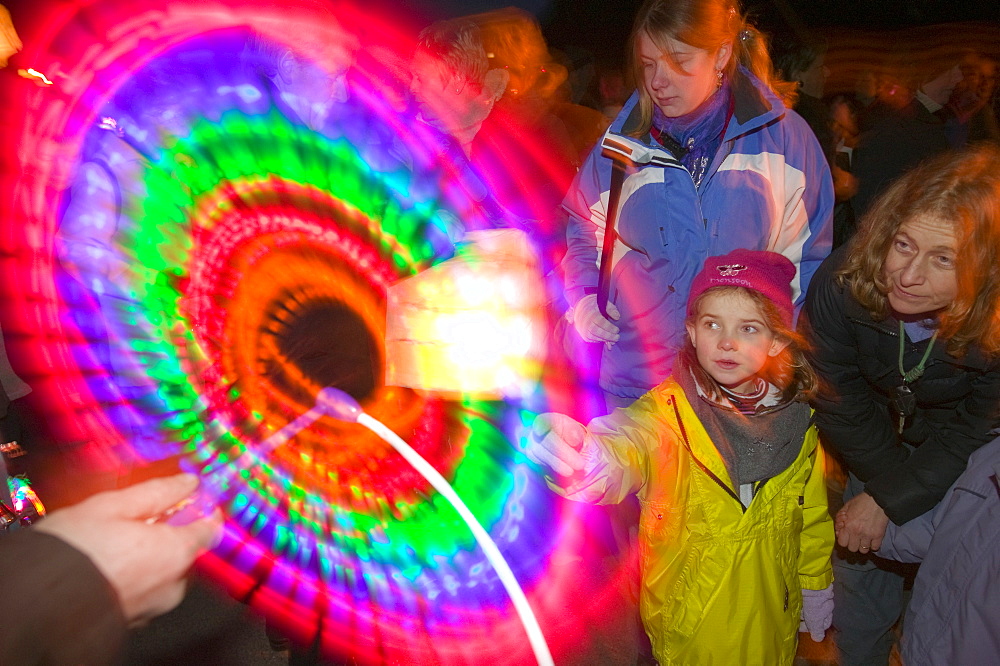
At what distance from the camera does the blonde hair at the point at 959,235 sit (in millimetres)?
1714

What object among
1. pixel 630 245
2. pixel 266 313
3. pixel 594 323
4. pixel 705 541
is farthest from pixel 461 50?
pixel 705 541

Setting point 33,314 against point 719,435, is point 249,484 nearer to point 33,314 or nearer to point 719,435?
point 33,314

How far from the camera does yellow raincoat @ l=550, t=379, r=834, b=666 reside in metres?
1.90

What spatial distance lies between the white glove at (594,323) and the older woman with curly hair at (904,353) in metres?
0.67

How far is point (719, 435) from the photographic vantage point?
194 cm

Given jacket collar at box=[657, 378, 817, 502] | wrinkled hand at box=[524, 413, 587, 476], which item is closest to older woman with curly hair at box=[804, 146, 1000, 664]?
jacket collar at box=[657, 378, 817, 502]

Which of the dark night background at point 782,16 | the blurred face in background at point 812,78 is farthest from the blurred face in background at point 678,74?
the dark night background at point 782,16

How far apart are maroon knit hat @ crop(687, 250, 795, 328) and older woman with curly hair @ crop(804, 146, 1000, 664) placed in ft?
0.36

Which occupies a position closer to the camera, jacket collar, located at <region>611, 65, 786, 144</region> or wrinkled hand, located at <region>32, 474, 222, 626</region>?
wrinkled hand, located at <region>32, 474, 222, 626</region>

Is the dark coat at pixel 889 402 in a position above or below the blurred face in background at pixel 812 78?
below

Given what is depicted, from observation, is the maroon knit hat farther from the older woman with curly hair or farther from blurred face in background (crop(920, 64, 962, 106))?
blurred face in background (crop(920, 64, 962, 106))

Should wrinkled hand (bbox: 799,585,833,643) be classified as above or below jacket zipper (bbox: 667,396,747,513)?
below

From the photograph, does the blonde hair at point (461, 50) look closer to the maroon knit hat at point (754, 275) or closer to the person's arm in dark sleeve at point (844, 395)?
the maroon knit hat at point (754, 275)

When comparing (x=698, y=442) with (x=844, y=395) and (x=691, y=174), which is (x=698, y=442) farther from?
(x=691, y=174)
